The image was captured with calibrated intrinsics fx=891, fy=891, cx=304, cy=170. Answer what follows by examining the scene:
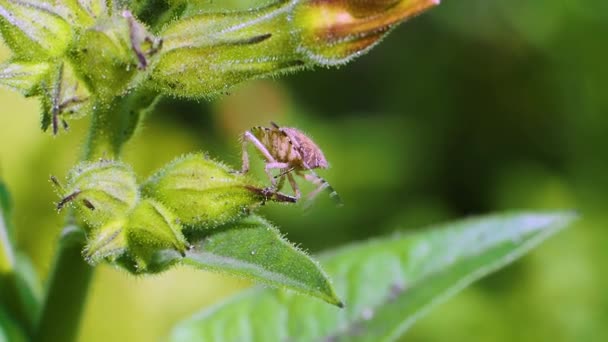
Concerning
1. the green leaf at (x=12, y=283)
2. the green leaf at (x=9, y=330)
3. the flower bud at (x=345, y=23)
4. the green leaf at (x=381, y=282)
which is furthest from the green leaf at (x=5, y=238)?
the flower bud at (x=345, y=23)

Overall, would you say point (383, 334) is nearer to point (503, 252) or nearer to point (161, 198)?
point (503, 252)

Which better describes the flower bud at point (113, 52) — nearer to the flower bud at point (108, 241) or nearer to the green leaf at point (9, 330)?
the flower bud at point (108, 241)

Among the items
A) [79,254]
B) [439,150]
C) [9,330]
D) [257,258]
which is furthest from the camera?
[439,150]

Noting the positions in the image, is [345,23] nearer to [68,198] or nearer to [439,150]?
[68,198]

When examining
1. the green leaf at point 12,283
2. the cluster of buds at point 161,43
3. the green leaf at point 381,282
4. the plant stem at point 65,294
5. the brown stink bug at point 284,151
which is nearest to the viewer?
the cluster of buds at point 161,43

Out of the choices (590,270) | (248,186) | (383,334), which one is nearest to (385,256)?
(383,334)

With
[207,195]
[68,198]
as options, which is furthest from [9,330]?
[207,195]
